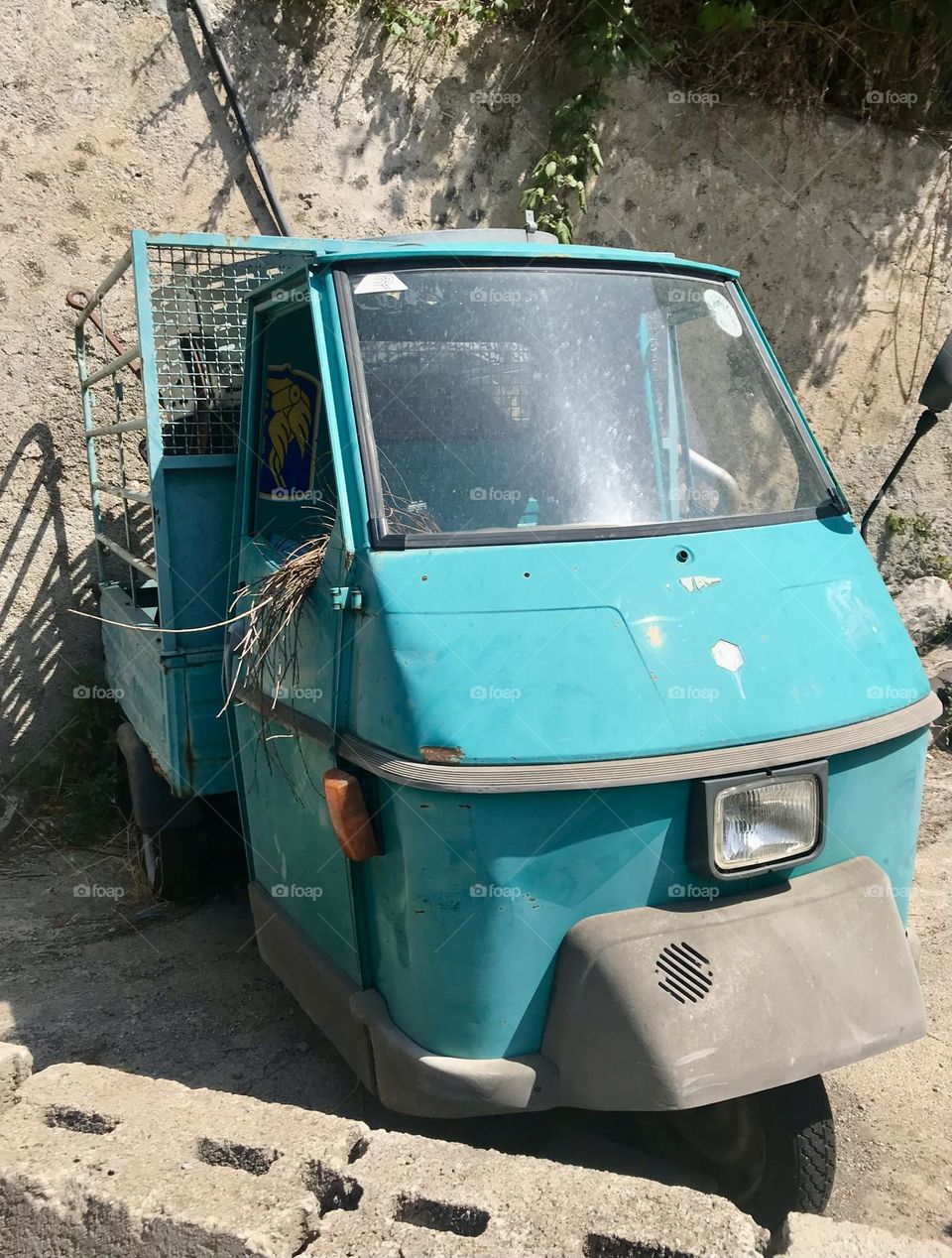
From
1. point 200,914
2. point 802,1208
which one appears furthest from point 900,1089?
point 200,914

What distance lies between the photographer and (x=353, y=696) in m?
2.52

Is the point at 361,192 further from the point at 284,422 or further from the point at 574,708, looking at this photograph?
the point at 574,708

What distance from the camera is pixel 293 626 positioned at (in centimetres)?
282

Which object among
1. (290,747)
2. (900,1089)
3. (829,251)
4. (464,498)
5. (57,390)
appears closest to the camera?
(464,498)

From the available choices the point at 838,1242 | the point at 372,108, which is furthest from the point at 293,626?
the point at 372,108

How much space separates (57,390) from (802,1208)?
4677 millimetres

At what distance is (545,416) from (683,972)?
137cm

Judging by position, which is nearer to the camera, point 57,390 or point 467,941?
point 467,941

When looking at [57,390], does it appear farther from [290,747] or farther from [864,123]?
[864,123]

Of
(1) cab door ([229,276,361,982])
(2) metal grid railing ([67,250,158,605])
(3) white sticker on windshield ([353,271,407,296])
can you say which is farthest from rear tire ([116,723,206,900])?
(3) white sticker on windshield ([353,271,407,296])

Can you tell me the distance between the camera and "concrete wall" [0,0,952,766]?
17.2 ft

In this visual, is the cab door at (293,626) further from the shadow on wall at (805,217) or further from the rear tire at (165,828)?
the shadow on wall at (805,217)

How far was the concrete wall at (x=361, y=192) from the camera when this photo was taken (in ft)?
17.2

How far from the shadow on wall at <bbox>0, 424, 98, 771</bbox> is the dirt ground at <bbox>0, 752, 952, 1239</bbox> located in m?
0.62
